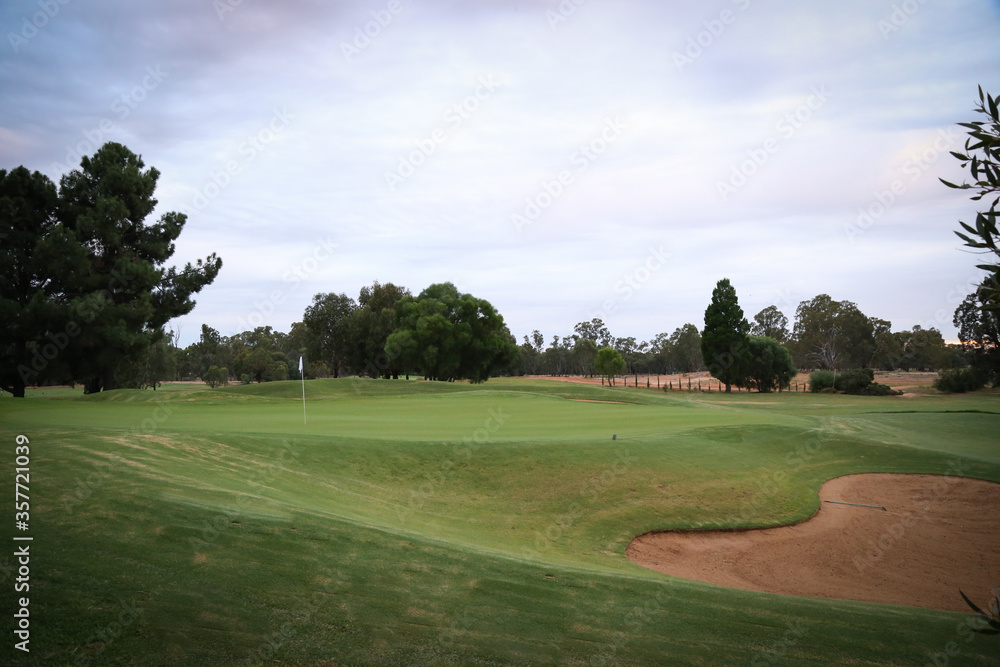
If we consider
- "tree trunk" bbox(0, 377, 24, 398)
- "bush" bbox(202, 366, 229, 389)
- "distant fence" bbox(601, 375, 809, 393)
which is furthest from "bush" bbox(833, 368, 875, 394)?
"bush" bbox(202, 366, 229, 389)

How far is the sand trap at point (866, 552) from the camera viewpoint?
10.2 meters

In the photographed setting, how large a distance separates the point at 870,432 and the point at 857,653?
20457 mm

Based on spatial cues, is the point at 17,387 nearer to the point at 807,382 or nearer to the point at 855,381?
the point at 855,381

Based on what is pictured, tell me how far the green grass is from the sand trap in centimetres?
73

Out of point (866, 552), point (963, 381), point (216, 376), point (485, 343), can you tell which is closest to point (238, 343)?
point (216, 376)

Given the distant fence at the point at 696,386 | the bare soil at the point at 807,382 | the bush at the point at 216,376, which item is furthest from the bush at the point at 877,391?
the bush at the point at 216,376

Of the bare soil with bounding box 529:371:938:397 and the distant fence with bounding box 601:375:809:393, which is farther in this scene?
the distant fence with bounding box 601:375:809:393

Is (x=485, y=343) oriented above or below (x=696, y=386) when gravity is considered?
above

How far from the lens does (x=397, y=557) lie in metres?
6.71

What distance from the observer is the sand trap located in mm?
10250

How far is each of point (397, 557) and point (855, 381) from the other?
64.7 m

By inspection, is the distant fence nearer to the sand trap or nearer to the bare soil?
the bare soil

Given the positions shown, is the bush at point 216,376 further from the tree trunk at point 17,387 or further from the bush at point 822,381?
the bush at point 822,381

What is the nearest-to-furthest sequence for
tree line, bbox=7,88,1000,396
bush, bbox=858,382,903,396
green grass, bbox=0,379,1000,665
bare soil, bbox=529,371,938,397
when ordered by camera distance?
green grass, bbox=0,379,1000,665 < tree line, bbox=7,88,1000,396 < bush, bbox=858,382,903,396 < bare soil, bbox=529,371,938,397
